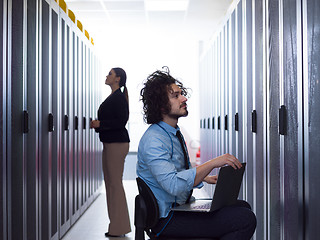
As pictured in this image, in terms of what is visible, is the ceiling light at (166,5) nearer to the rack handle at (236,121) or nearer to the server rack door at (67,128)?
the server rack door at (67,128)

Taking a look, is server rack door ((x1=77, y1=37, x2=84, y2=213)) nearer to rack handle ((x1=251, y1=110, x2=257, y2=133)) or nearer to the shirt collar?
rack handle ((x1=251, y1=110, x2=257, y2=133))

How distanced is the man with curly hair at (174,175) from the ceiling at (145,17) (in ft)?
15.6

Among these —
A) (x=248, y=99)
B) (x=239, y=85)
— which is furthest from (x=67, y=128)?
(x=248, y=99)

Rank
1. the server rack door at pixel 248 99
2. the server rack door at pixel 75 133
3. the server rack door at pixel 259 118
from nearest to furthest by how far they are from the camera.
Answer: the server rack door at pixel 259 118, the server rack door at pixel 248 99, the server rack door at pixel 75 133

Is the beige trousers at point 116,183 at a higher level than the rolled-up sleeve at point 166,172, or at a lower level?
lower

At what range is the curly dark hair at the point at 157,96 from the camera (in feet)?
6.81

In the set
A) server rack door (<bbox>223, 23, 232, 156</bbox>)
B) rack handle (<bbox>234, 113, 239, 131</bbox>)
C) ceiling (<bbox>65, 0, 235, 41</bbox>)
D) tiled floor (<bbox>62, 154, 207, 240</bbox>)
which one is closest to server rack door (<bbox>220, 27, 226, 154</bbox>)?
server rack door (<bbox>223, 23, 232, 156</bbox>)

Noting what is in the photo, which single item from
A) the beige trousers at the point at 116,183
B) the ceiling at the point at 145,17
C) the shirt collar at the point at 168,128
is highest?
the ceiling at the point at 145,17

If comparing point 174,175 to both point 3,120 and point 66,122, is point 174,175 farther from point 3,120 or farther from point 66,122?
point 66,122

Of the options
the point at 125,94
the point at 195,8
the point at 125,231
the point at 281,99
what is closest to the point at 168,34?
the point at 195,8

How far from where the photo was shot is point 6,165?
7.39 ft

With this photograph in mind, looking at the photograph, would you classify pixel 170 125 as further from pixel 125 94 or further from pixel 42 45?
pixel 125 94

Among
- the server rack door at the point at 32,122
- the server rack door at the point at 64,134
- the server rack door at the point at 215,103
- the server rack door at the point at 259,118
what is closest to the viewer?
the server rack door at the point at 259,118

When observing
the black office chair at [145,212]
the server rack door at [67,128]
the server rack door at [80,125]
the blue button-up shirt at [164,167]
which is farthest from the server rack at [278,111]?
the server rack door at [80,125]
